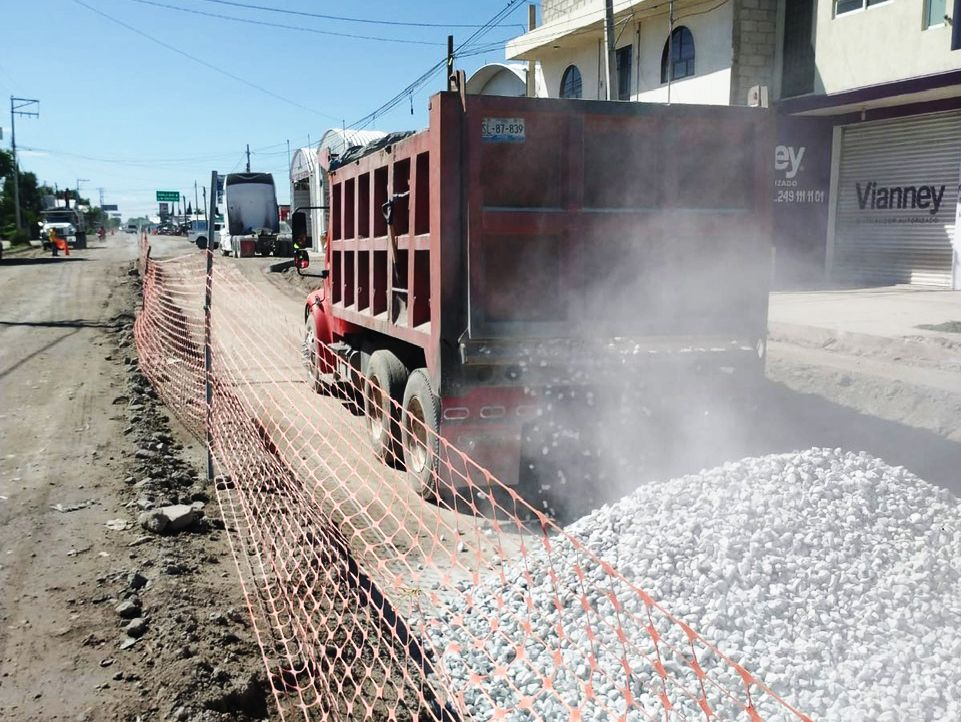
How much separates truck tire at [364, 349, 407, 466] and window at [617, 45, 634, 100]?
18.2 metres

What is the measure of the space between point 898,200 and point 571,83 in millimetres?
11535

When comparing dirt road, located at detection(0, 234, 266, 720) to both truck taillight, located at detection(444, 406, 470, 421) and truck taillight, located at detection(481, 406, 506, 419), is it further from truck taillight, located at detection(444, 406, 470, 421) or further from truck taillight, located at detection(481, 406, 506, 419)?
truck taillight, located at detection(481, 406, 506, 419)

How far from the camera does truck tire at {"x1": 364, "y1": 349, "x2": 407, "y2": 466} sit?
6.63m

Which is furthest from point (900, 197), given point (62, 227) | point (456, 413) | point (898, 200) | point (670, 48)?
point (62, 227)

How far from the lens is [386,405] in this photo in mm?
6824

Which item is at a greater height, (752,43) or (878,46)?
(752,43)

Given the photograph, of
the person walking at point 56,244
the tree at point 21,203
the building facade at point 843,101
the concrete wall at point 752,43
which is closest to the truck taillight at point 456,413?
the building facade at point 843,101

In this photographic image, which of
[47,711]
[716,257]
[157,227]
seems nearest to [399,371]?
[716,257]

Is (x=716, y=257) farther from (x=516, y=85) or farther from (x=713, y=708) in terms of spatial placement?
(x=516, y=85)

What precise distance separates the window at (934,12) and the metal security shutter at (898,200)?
6.64 feet

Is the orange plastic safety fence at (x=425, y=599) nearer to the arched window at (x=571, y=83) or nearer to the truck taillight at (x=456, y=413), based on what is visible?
the truck taillight at (x=456, y=413)

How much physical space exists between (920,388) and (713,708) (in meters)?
6.34

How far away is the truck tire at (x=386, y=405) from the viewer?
663 centimetres

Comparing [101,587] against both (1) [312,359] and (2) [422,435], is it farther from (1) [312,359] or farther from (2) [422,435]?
(1) [312,359]
